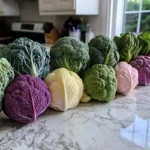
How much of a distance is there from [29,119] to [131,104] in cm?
35

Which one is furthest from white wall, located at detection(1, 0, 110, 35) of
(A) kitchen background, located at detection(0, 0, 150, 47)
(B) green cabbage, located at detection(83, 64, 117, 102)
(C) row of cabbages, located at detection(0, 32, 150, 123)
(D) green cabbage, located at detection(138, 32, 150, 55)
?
(B) green cabbage, located at detection(83, 64, 117, 102)

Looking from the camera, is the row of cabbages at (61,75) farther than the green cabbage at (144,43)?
No

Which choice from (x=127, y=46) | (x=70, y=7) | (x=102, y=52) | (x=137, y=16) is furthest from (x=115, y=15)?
(x=102, y=52)

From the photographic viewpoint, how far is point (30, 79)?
50 centimetres

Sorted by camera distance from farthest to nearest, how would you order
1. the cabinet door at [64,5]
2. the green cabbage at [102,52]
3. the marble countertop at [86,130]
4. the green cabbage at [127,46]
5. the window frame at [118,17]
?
the window frame at [118,17] < the cabinet door at [64,5] < the green cabbage at [127,46] < the green cabbage at [102,52] < the marble countertop at [86,130]

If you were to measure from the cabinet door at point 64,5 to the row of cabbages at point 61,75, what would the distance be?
110 cm

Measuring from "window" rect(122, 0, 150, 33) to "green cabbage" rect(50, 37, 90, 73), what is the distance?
143 centimetres

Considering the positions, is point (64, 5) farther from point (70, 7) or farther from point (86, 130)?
point (86, 130)

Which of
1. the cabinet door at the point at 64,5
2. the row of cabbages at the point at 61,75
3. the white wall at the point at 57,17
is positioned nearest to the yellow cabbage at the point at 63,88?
the row of cabbages at the point at 61,75

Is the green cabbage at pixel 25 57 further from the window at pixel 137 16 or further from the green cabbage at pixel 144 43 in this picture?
the window at pixel 137 16

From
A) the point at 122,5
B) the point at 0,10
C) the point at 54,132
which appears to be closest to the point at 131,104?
the point at 54,132

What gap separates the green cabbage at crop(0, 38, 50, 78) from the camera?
518 millimetres

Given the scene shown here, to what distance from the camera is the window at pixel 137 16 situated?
179 centimetres

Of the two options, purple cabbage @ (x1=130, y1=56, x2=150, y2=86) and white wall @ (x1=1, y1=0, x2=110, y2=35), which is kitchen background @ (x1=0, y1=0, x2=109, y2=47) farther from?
purple cabbage @ (x1=130, y1=56, x2=150, y2=86)
